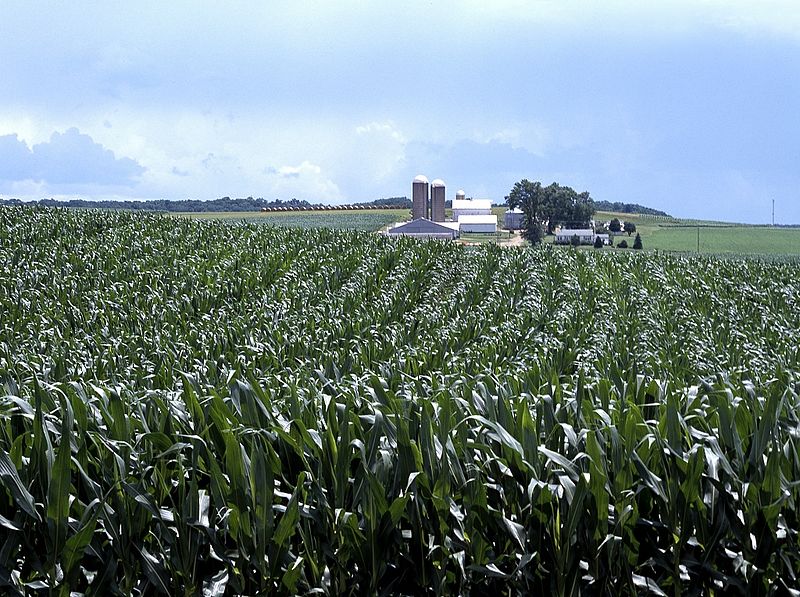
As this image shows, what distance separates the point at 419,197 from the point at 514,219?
21053 mm

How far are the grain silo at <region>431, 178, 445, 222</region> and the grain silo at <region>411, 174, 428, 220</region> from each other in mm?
1075

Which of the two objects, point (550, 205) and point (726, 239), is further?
point (550, 205)

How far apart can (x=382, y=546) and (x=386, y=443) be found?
17.6 inches

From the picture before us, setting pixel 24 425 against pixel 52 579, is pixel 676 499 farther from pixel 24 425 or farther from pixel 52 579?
pixel 24 425

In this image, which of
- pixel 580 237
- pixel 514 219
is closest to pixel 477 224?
pixel 580 237

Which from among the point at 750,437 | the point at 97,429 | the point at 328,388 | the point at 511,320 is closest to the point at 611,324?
the point at 511,320

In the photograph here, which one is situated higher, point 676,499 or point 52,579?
point 676,499

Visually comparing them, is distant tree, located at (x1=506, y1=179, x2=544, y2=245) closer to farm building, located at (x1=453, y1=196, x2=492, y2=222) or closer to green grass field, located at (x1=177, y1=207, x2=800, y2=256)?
farm building, located at (x1=453, y1=196, x2=492, y2=222)

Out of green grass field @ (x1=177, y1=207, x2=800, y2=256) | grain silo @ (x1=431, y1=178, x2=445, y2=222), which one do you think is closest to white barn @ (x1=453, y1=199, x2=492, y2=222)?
grain silo @ (x1=431, y1=178, x2=445, y2=222)

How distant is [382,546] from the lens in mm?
2963

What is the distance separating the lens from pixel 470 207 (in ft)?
265

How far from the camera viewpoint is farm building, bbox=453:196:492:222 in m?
78.5

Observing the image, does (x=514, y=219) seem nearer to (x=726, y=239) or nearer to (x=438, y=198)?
(x=438, y=198)

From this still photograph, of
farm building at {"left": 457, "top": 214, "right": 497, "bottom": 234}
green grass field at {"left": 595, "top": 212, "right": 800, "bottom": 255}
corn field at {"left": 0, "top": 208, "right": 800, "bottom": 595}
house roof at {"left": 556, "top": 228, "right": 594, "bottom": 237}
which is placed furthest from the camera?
farm building at {"left": 457, "top": 214, "right": 497, "bottom": 234}
